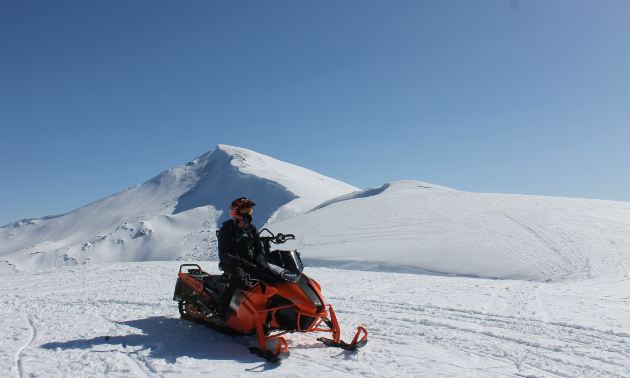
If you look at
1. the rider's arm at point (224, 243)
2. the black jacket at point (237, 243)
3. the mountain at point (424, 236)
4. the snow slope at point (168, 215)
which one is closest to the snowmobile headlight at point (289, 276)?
the black jacket at point (237, 243)

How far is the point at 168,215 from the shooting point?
4919 cm

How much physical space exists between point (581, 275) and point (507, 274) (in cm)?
219

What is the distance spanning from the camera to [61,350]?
3.89m

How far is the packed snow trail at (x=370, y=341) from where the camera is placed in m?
3.50

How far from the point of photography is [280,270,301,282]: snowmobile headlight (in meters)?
3.94

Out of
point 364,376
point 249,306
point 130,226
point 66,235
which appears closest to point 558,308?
point 364,376

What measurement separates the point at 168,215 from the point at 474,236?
41365 mm

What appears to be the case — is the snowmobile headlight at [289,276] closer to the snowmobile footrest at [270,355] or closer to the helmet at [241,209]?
the snowmobile footrest at [270,355]

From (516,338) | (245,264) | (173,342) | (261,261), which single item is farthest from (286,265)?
(516,338)

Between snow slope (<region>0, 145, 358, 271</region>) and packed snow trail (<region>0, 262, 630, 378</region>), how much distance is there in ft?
81.3

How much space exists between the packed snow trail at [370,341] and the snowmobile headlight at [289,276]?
780mm

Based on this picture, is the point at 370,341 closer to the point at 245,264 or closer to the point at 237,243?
the point at 245,264

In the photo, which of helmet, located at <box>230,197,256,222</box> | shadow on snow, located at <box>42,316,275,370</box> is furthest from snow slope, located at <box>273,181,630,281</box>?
helmet, located at <box>230,197,256,222</box>

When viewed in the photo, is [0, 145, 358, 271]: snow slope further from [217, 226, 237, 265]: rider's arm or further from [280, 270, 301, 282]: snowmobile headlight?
[280, 270, 301, 282]: snowmobile headlight
